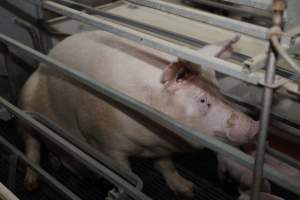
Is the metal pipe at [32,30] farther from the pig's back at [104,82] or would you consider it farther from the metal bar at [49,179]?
the metal bar at [49,179]

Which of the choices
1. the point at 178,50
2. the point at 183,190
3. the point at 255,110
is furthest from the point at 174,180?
the point at 178,50

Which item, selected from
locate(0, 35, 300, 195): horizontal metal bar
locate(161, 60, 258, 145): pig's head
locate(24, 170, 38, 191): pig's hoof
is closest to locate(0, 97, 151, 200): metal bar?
locate(0, 35, 300, 195): horizontal metal bar

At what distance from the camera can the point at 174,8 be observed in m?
1.14

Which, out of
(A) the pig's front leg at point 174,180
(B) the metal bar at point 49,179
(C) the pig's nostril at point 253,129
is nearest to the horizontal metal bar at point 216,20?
(C) the pig's nostril at point 253,129

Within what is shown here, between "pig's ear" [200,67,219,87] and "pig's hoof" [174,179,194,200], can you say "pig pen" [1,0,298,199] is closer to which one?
"pig's hoof" [174,179,194,200]

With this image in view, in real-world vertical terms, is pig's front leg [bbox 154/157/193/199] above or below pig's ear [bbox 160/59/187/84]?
below

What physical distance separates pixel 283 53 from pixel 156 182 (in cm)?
141

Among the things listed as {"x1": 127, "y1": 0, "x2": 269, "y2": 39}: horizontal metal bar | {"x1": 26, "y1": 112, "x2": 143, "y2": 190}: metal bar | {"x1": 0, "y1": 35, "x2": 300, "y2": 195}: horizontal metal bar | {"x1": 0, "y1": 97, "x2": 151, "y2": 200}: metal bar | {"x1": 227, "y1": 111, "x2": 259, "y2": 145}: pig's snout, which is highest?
{"x1": 127, "y1": 0, "x2": 269, "y2": 39}: horizontal metal bar

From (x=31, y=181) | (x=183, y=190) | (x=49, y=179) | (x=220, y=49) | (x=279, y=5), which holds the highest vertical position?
(x=279, y=5)

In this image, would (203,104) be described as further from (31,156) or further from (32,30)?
(32,30)

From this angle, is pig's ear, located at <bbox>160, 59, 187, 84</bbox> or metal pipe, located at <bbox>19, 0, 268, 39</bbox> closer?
metal pipe, located at <bbox>19, 0, 268, 39</bbox>

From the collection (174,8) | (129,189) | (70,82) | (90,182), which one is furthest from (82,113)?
(174,8)

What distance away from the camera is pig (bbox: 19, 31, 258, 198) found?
1.51 meters

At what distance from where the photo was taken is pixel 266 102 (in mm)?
864
